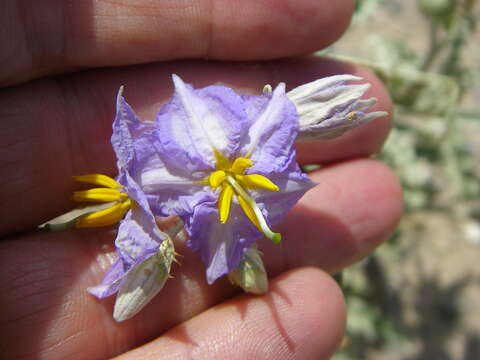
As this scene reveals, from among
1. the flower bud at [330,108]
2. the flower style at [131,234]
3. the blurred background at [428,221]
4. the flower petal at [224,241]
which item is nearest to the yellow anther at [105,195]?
the flower style at [131,234]

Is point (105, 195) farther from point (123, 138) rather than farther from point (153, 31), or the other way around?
point (153, 31)

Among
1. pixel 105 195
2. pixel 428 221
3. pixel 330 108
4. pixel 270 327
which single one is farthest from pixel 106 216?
pixel 428 221

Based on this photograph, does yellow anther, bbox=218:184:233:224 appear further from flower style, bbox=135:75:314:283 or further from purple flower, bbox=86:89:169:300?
purple flower, bbox=86:89:169:300

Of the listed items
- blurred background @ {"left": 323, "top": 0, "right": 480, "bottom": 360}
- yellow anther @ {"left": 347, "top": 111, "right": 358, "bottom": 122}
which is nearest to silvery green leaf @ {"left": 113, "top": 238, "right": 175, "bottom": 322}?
yellow anther @ {"left": 347, "top": 111, "right": 358, "bottom": 122}

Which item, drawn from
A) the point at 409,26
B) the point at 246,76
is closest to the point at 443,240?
the point at 409,26

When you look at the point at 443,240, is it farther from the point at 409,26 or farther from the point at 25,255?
the point at 25,255

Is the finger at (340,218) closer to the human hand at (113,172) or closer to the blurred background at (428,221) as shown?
the human hand at (113,172)
